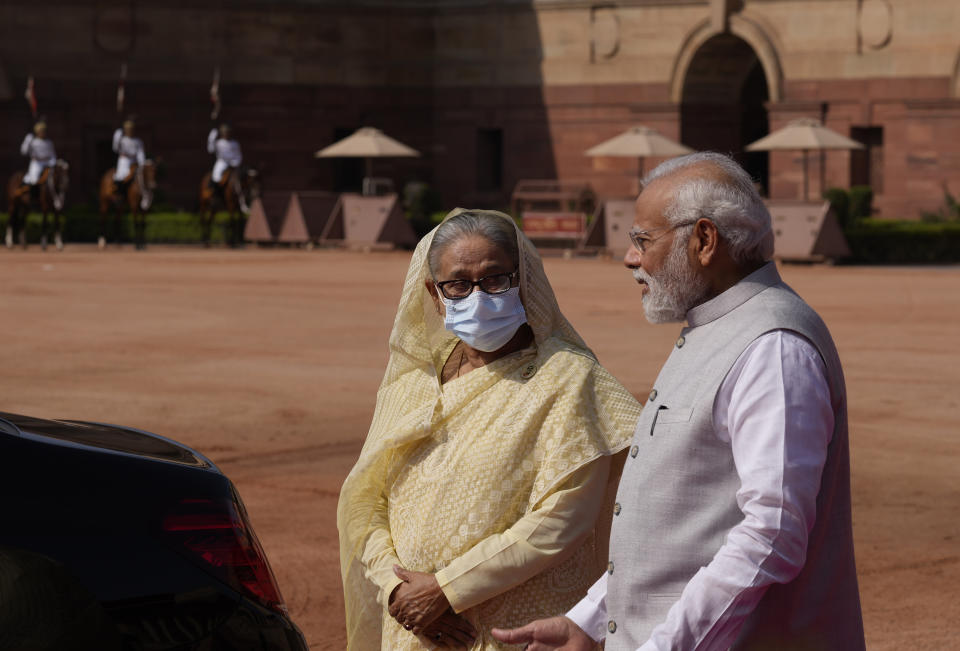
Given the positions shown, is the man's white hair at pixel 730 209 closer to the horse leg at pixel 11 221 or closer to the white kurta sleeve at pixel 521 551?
the white kurta sleeve at pixel 521 551

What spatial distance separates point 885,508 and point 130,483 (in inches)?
226

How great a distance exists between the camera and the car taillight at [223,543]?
12.3 feet

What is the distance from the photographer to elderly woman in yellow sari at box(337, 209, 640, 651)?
4.00m

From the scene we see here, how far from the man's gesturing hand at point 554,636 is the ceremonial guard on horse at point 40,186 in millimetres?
30058

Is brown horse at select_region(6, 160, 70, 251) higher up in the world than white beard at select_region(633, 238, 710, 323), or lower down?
lower down

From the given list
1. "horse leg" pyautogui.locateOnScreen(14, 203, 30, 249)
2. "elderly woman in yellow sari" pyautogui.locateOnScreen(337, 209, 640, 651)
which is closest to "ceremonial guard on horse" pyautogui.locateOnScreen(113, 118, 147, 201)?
"horse leg" pyautogui.locateOnScreen(14, 203, 30, 249)

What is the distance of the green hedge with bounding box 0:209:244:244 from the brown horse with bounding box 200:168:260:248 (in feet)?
1.75

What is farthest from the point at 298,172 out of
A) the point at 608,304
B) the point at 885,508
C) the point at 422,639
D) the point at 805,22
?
the point at 422,639

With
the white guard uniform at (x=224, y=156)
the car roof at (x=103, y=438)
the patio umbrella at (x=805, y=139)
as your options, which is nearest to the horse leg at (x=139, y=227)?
the white guard uniform at (x=224, y=156)

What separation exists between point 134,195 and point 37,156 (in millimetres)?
2265

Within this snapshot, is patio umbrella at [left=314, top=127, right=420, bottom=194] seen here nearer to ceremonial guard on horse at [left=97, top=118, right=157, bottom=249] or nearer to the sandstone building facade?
the sandstone building facade

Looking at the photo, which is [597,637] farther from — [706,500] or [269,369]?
[269,369]

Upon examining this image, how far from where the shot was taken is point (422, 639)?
13.4 ft

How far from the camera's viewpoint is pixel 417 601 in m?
4.04
